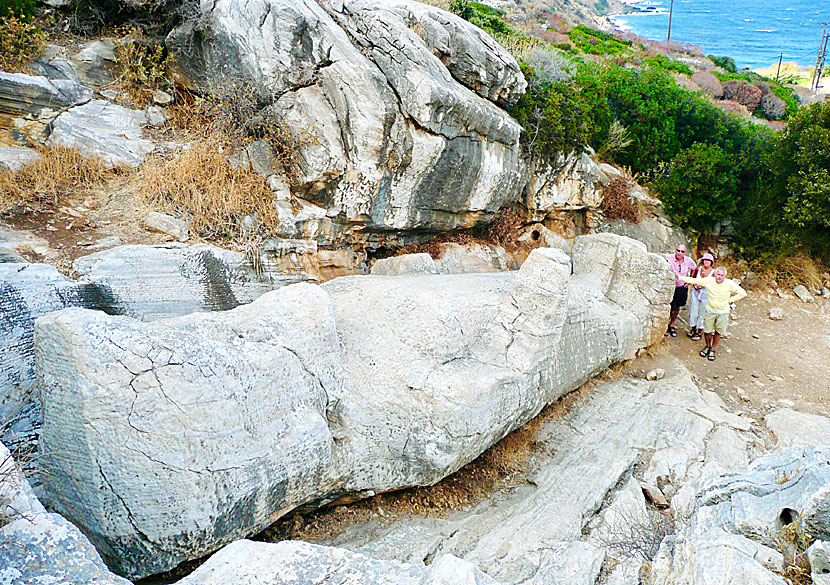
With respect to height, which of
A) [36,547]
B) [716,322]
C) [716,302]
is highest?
[36,547]

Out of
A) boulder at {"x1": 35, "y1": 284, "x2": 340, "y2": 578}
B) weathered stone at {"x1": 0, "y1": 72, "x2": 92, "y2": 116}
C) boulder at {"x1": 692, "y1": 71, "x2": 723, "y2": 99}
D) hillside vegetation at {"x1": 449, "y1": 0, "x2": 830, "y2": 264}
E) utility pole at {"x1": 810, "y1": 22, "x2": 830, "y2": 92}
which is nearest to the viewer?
boulder at {"x1": 35, "y1": 284, "x2": 340, "y2": 578}

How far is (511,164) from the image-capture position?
337 inches

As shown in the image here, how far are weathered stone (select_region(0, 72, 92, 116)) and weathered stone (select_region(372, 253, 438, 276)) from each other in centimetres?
449

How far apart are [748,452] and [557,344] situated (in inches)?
103

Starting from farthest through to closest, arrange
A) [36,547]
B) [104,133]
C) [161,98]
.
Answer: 1. [161,98]
2. [104,133]
3. [36,547]

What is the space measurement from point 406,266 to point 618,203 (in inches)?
213

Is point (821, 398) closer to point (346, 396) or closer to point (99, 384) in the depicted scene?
point (346, 396)

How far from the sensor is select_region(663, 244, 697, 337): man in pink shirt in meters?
8.68

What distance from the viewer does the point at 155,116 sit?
24.9 ft

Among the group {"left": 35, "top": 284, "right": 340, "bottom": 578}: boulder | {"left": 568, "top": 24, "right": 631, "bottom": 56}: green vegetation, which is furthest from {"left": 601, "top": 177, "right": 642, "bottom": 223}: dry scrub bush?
{"left": 568, "top": 24, "right": 631, "bottom": 56}: green vegetation

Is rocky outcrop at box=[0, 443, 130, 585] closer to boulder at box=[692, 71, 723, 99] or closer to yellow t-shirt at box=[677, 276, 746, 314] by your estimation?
yellow t-shirt at box=[677, 276, 746, 314]

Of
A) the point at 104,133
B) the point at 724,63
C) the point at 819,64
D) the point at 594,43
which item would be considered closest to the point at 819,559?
the point at 104,133

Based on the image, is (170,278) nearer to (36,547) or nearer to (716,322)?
(36,547)

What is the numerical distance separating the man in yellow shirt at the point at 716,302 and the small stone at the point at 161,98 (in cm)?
799
